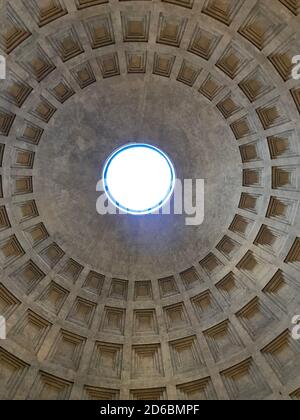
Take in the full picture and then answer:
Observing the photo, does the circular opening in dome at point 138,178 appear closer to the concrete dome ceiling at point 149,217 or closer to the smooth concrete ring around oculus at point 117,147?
the smooth concrete ring around oculus at point 117,147

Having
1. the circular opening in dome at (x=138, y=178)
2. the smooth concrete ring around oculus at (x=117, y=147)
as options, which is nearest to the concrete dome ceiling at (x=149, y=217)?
the smooth concrete ring around oculus at (x=117, y=147)

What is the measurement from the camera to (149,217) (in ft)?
92.2

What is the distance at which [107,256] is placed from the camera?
92.0 feet

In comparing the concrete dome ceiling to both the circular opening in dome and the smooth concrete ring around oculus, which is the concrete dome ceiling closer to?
the smooth concrete ring around oculus

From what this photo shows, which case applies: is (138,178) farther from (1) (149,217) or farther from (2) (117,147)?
(2) (117,147)

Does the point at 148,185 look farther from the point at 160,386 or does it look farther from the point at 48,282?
the point at 160,386

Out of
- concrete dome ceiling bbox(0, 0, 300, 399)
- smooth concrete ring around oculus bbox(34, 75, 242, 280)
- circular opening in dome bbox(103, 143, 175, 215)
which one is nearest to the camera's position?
concrete dome ceiling bbox(0, 0, 300, 399)

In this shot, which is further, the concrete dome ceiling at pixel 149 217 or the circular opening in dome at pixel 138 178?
the circular opening in dome at pixel 138 178

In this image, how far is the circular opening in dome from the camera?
27998 millimetres

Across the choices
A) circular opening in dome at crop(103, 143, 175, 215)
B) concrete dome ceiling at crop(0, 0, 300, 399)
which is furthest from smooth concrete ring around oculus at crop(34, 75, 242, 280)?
circular opening in dome at crop(103, 143, 175, 215)

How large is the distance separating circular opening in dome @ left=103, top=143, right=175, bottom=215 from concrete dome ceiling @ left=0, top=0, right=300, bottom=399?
75 centimetres

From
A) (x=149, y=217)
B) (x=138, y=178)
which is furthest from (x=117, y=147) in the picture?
(x=138, y=178)

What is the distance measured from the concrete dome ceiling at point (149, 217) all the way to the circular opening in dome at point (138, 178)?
0.75 m

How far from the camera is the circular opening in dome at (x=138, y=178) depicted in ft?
91.9
